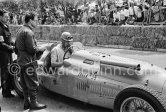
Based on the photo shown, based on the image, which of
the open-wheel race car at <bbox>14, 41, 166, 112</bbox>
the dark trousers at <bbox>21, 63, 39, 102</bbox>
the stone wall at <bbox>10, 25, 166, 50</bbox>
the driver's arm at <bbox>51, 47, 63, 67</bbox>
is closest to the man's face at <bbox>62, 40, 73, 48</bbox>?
the open-wheel race car at <bbox>14, 41, 166, 112</bbox>

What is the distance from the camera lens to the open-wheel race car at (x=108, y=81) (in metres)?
4.35

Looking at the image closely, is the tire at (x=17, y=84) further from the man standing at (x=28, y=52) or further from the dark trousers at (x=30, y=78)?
the dark trousers at (x=30, y=78)

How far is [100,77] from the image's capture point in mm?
5176

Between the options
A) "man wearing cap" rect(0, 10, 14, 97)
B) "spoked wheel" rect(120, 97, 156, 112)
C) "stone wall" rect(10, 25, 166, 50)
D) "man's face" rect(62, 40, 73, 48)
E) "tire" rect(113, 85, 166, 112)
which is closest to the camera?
"tire" rect(113, 85, 166, 112)

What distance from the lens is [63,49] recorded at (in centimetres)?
617

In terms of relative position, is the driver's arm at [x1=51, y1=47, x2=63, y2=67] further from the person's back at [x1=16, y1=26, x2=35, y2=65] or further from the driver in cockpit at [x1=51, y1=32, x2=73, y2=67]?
the person's back at [x1=16, y1=26, x2=35, y2=65]

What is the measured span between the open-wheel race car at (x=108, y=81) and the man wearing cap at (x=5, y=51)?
300 mm

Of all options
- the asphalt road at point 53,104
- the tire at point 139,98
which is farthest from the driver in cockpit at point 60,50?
the tire at point 139,98

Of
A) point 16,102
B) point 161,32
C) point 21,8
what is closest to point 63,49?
point 16,102

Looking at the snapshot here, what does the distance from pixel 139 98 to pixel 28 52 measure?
7.73 ft

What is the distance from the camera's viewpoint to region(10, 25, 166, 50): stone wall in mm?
13641

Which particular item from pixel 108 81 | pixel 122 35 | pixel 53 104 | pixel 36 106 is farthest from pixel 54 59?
pixel 122 35

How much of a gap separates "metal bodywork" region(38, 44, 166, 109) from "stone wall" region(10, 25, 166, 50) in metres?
6.89

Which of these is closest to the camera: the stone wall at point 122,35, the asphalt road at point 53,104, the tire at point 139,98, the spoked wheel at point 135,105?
the tire at point 139,98
